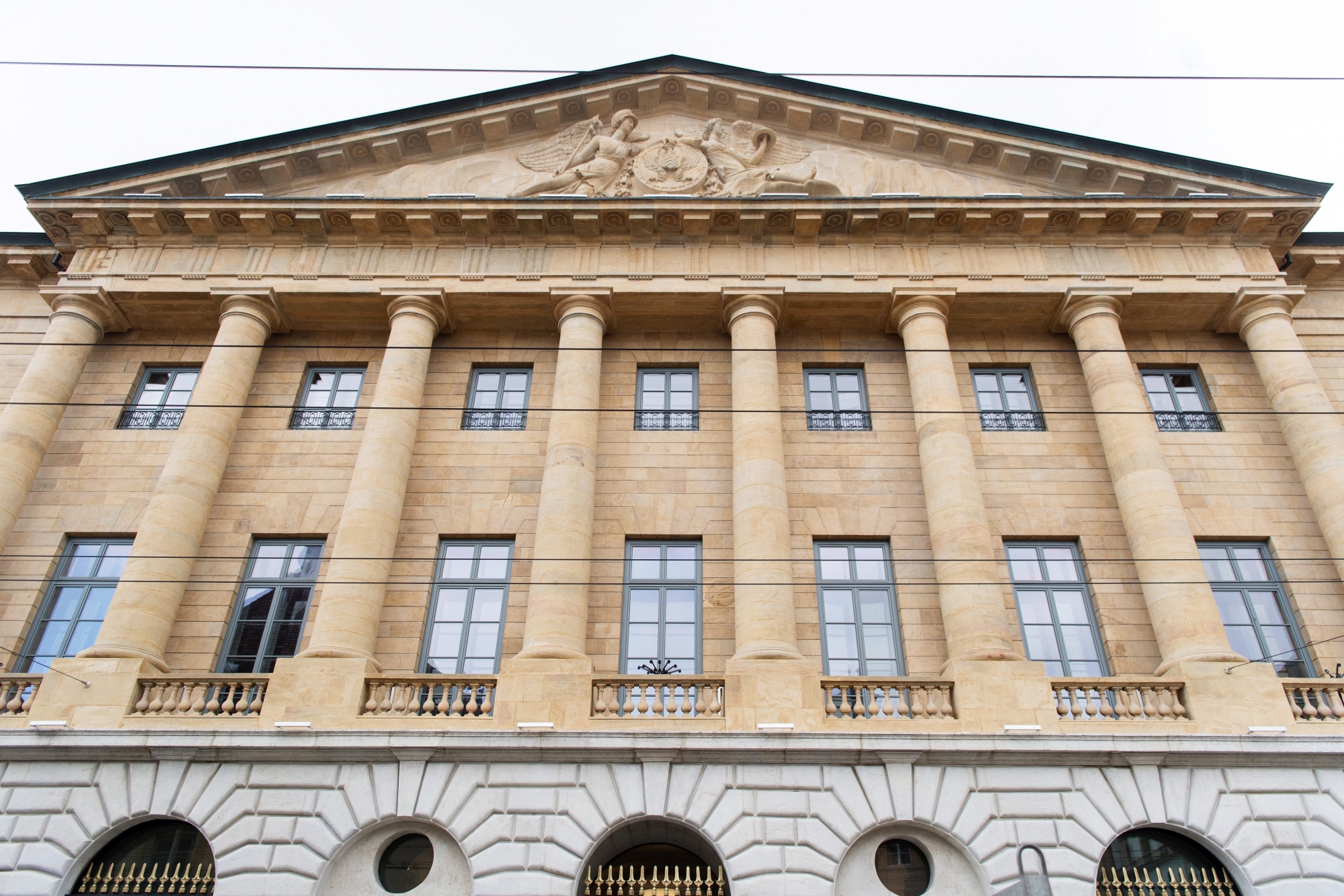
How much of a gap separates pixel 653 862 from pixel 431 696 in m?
4.37

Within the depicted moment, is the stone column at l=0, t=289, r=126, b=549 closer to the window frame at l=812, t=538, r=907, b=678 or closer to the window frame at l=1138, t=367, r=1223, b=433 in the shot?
the window frame at l=812, t=538, r=907, b=678

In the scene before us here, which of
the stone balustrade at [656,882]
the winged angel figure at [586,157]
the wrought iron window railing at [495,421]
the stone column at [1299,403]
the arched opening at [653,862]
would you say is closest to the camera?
the stone balustrade at [656,882]

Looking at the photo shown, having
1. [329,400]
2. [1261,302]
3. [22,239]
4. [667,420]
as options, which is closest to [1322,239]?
[1261,302]

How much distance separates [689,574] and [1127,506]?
8.34 meters

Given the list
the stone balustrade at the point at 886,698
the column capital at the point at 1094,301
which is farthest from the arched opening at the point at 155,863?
the column capital at the point at 1094,301

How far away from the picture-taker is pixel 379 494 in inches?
705

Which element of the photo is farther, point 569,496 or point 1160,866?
point 569,496

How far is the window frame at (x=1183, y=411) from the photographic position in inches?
785

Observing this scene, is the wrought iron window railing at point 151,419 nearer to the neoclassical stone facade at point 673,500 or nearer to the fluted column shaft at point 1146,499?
Answer: the neoclassical stone facade at point 673,500

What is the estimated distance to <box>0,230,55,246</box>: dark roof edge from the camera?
22.3m

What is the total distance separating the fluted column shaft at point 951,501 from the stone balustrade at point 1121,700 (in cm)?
100

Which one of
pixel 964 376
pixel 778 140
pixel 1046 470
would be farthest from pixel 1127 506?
pixel 778 140

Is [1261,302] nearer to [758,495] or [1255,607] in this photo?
[1255,607]

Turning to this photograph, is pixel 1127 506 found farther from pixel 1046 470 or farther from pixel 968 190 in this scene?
pixel 968 190
